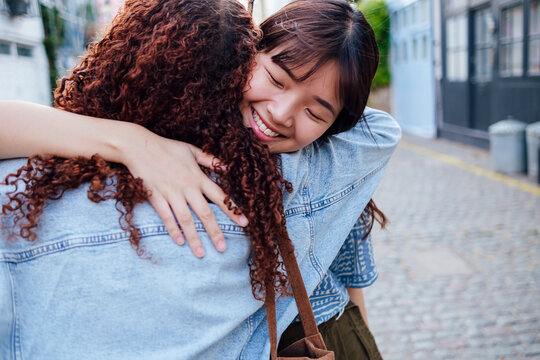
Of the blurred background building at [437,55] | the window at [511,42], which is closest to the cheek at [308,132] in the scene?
the blurred background building at [437,55]

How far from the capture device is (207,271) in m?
0.99

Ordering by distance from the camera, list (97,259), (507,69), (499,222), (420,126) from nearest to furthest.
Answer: (97,259), (499,222), (507,69), (420,126)

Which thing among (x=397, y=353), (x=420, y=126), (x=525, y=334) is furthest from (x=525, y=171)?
(x=420, y=126)

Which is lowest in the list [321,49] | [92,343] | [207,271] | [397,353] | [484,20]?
[397,353]

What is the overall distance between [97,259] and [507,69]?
33.2 ft

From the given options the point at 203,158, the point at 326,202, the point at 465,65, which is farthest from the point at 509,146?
the point at 203,158

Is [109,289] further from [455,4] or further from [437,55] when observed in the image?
[437,55]

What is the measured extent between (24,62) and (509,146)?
9165mm

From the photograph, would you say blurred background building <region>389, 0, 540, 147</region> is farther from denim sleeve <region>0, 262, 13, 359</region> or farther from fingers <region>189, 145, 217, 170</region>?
denim sleeve <region>0, 262, 13, 359</region>

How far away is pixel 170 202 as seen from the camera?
103 cm

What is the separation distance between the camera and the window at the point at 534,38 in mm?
8250

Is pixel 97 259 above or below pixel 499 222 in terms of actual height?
above

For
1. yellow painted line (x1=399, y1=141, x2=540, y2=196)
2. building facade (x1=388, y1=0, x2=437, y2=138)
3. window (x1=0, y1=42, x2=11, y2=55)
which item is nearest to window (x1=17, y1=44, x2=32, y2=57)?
window (x1=0, y1=42, x2=11, y2=55)

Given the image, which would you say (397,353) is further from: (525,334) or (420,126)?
(420,126)
